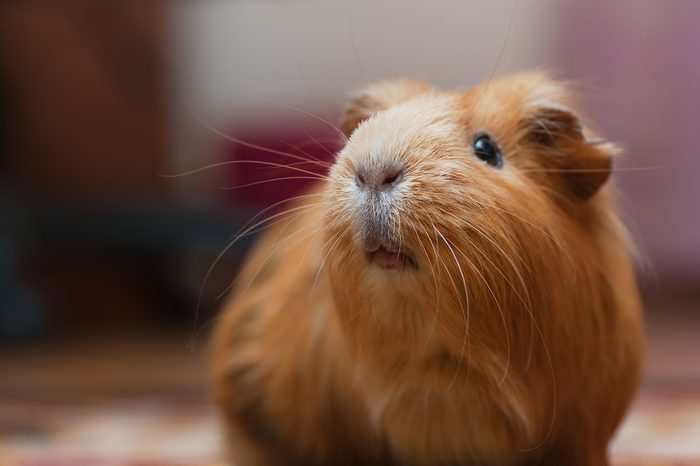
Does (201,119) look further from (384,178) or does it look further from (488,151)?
(384,178)

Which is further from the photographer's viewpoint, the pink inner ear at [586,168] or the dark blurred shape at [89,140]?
the dark blurred shape at [89,140]

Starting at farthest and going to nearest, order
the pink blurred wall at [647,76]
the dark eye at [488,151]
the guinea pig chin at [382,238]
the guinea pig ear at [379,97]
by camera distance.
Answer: the pink blurred wall at [647,76], the guinea pig ear at [379,97], the dark eye at [488,151], the guinea pig chin at [382,238]

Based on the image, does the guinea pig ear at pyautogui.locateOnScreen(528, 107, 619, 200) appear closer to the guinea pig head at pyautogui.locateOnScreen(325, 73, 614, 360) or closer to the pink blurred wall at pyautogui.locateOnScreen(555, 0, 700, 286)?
the guinea pig head at pyautogui.locateOnScreen(325, 73, 614, 360)

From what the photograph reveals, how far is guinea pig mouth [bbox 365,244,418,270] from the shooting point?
131 centimetres

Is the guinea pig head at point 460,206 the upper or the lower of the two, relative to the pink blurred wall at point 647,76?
lower

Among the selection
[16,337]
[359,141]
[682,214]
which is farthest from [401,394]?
[682,214]

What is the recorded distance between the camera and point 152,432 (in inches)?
92.6

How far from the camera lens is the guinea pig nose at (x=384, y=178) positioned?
128cm

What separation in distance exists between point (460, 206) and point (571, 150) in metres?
0.31

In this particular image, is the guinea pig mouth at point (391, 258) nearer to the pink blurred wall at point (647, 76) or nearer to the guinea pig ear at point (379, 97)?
the guinea pig ear at point (379, 97)

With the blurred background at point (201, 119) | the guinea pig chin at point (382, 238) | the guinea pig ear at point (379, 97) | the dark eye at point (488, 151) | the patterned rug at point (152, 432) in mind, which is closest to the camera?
the guinea pig chin at point (382, 238)

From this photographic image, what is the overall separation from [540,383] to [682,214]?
322 cm

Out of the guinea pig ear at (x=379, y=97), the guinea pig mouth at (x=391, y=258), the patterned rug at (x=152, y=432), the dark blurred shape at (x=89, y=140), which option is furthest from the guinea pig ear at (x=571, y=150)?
the dark blurred shape at (x=89, y=140)

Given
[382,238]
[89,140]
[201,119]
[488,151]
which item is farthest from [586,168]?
[89,140]
